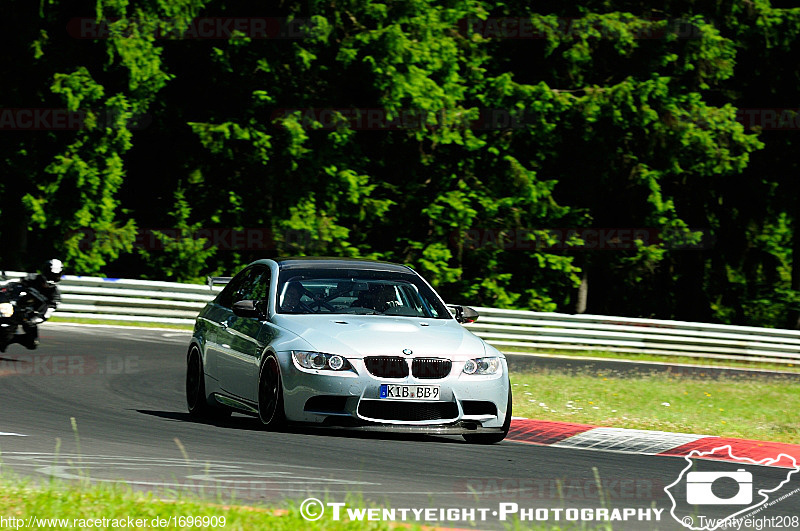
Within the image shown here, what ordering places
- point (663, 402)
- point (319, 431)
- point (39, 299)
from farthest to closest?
point (39, 299) → point (663, 402) → point (319, 431)

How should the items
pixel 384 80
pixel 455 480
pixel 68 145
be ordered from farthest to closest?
1. pixel 384 80
2. pixel 68 145
3. pixel 455 480

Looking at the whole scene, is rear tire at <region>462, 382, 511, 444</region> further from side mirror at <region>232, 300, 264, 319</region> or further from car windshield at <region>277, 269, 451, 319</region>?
side mirror at <region>232, 300, 264, 319</region>

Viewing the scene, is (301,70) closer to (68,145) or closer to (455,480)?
(68,145)

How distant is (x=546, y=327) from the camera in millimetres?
26109

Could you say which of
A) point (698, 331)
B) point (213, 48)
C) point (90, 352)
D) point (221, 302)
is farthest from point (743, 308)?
point (221, 302)

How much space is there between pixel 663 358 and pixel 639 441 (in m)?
15.9

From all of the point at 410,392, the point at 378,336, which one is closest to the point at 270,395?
the point at 378,336

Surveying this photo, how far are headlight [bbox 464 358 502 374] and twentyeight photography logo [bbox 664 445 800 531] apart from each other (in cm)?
164

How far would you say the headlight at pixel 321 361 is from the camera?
9883 mm

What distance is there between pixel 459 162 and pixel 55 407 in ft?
68.7

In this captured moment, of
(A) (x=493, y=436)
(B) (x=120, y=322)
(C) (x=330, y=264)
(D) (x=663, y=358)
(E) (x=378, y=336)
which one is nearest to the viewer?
(E) (x=378, y=336)

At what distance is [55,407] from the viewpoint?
465 inches

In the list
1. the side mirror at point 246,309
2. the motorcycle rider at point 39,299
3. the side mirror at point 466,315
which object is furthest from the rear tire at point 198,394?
the motorcycle rider at point 39,299

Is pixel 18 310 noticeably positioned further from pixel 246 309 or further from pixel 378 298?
pixel 378 298
